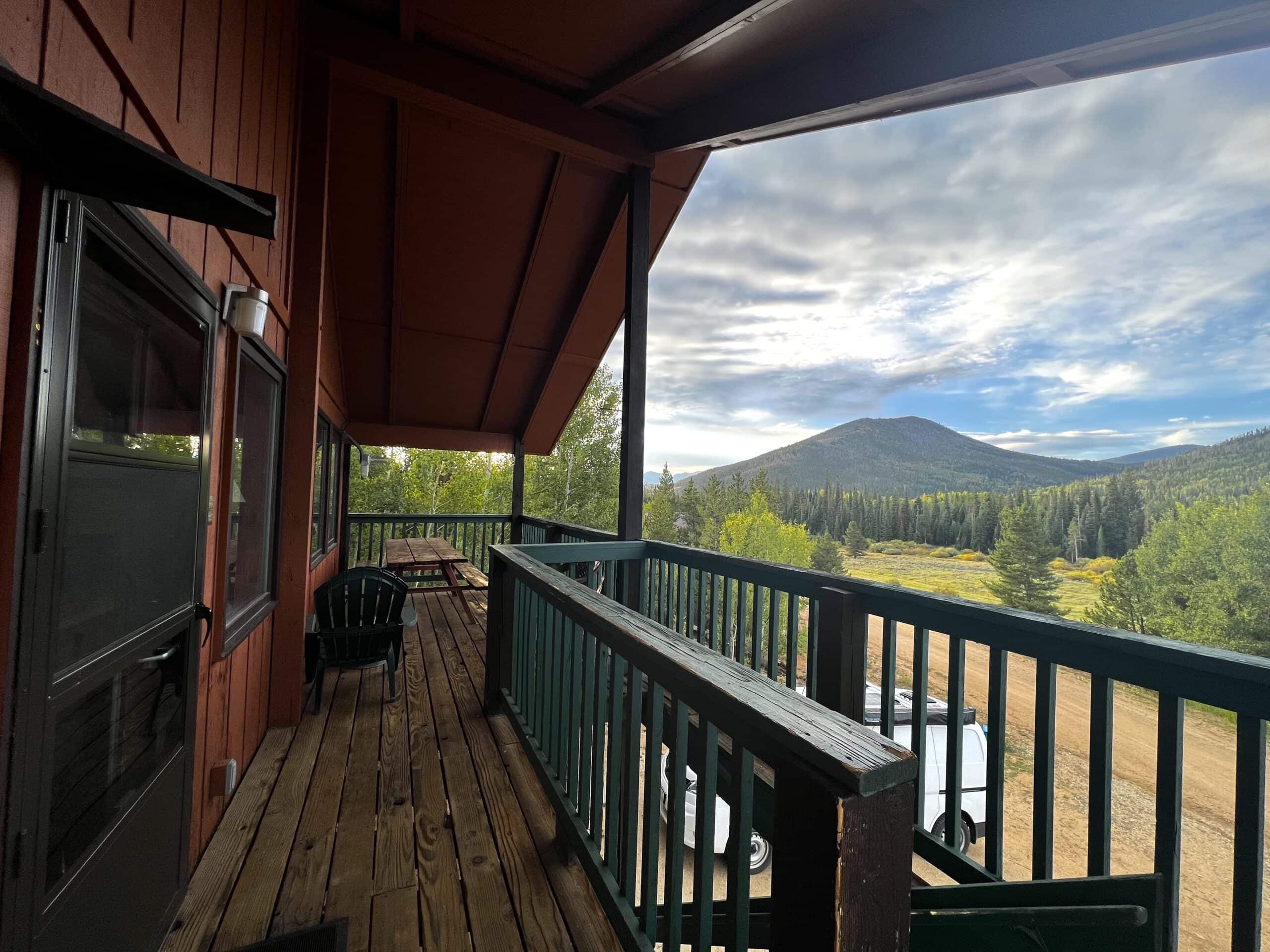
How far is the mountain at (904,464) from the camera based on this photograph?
65.6 metres

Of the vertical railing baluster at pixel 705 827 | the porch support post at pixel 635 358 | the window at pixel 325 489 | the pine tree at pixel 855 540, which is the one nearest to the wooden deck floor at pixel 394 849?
the vertical railing baluster at pixel 705 827

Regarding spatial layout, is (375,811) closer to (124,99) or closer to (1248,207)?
(124,99)

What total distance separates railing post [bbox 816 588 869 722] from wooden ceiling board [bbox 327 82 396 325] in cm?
418

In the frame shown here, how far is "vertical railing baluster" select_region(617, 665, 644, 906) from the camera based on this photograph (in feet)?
4.64

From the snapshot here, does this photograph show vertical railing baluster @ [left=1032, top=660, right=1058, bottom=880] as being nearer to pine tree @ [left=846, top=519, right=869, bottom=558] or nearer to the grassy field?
the grassy field

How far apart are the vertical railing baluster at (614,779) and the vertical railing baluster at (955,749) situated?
99cm

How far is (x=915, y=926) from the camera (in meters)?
1.09

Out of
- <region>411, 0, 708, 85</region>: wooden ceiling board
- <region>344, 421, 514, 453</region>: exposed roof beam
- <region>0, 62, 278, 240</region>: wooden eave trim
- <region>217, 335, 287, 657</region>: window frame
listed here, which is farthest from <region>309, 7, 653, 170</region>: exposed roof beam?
<region>344, 421, 514, 453</region>: exposed roof beam

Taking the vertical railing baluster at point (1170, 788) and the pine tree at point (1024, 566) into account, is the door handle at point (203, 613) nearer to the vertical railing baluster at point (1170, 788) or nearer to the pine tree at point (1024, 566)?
the vertical railing baluster at point (1170, 788)

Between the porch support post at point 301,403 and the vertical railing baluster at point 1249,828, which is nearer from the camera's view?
the vertical railing baluster at point 1249,828

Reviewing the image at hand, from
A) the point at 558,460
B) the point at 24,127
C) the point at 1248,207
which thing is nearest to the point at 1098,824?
the point at 24,127

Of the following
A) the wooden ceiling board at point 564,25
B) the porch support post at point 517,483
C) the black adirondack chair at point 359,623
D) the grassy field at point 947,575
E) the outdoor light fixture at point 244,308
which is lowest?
the grassy field at point 947,575

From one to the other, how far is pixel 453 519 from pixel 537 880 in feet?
20.9

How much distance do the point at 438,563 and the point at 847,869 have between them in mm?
5289
